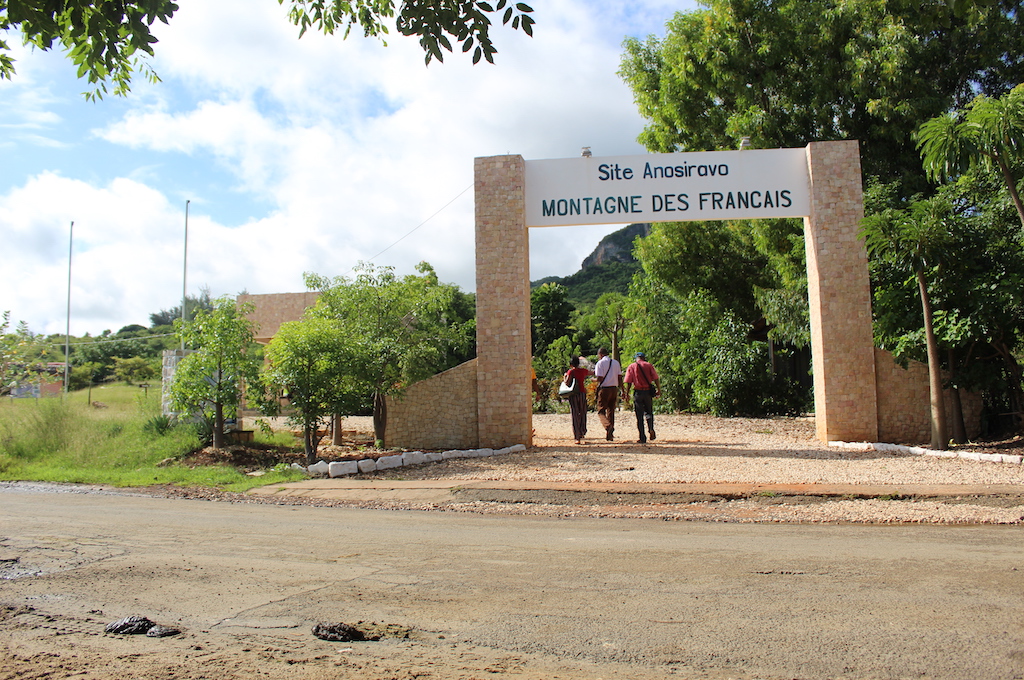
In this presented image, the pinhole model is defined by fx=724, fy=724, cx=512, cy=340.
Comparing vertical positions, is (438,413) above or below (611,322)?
below

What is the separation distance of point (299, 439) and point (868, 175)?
14009 millimetres

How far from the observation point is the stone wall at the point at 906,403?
12.5m

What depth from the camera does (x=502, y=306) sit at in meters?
12.9

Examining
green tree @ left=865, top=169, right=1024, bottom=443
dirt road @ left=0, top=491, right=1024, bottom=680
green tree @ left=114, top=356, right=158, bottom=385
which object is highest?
green tree @ left=114, top=356, right=158, bottom=385

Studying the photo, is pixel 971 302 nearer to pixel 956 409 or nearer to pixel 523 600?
pixel 956 409

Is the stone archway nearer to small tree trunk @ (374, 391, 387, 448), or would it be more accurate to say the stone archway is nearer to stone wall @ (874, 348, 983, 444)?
stone wall @ (874, 348, 983, 444)

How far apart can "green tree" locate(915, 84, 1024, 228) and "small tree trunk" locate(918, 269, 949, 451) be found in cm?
173

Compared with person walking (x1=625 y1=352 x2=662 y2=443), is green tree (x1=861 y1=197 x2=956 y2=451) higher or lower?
higher

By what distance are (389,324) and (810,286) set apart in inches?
301

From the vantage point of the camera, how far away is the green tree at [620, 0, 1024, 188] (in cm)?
1614

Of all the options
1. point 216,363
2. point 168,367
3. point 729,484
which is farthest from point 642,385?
point 168,367

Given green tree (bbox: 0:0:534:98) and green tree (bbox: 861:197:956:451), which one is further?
green tree (bbox: 861:197:956:451)

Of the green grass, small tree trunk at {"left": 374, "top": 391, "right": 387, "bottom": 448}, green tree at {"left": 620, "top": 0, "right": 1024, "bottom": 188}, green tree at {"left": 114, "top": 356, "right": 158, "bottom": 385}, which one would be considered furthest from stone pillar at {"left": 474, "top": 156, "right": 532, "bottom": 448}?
green tree at {"left": 114, "top": 356, "right": 158, "bottom": 385}

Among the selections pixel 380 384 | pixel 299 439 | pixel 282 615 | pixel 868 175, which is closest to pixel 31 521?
pixel 282 615
